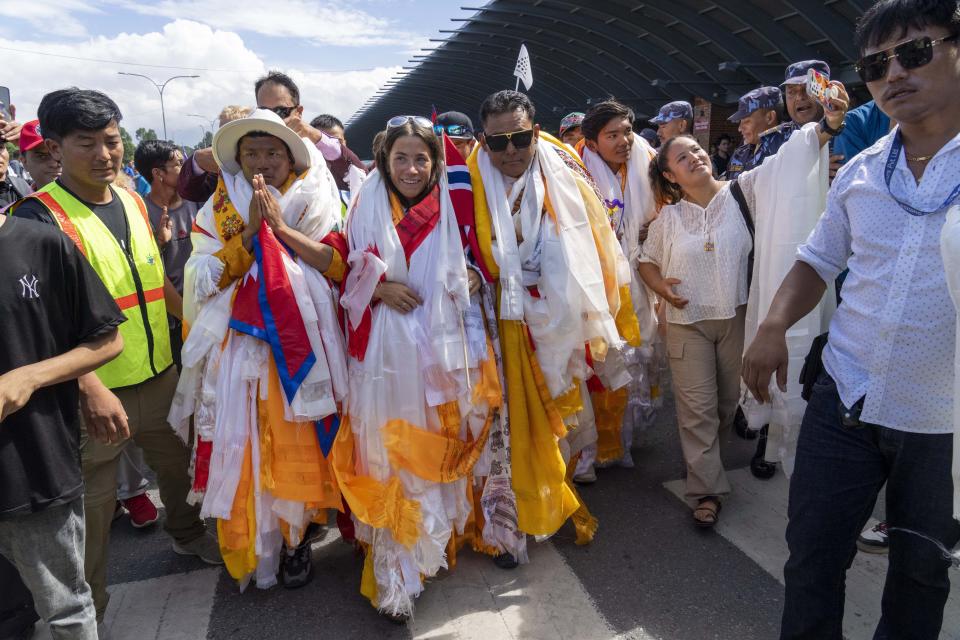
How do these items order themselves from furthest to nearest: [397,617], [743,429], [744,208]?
[743,429] < [744,208] < [397,617]

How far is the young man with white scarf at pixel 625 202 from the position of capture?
11.1 feet

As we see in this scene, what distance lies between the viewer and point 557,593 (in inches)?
101

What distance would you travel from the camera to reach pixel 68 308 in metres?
1.83

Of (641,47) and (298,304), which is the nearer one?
(298,304)

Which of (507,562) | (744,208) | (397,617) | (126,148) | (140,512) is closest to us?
(397,617)

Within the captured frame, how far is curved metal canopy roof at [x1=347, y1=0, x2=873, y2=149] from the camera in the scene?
31.0 ft

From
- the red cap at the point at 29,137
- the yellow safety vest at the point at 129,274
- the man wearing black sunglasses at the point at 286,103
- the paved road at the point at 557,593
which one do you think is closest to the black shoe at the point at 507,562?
the paved road at the point at 557,593

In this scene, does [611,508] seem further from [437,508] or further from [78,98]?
[78,98]

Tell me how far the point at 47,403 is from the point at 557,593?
1912mm

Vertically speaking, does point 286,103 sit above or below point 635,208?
above

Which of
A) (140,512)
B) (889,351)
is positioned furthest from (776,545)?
(140,512)

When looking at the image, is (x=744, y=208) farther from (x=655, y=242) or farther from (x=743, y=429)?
(x=743, y=429)

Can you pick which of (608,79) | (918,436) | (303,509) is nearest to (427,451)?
(303,509)

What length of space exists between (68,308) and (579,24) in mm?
13465
